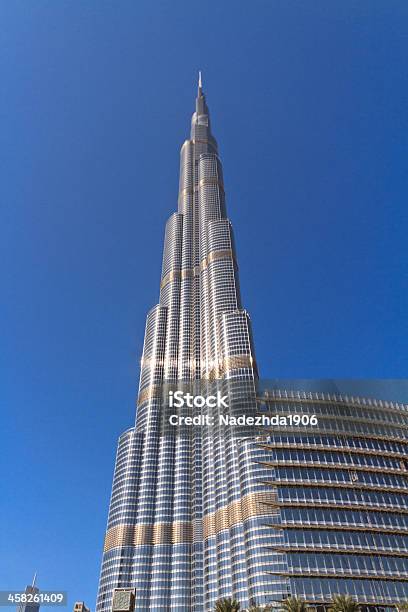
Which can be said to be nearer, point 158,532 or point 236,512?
point 236,512

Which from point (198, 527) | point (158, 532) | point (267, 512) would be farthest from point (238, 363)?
point (158, 532)

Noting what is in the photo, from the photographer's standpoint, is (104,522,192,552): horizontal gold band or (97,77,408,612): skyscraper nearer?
(97,77,408,612): skyscraper

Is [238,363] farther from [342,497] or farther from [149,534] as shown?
[149,534]

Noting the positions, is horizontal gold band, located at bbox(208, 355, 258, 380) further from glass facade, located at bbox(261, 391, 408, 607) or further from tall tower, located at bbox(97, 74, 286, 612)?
glass facade, located at bbox(261, 391, 408, 607)

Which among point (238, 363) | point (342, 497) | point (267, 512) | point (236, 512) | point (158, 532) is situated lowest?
point (267, 512)

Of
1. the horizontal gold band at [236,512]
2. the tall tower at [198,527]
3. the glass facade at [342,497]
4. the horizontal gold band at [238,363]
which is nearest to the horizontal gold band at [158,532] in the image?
the horizontal gold band at [236,512]

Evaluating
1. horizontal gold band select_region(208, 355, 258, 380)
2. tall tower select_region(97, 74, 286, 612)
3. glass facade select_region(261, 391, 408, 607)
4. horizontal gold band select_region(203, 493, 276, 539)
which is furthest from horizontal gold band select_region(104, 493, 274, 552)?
horizontal gold band select_region(208, 355, 258, 380)

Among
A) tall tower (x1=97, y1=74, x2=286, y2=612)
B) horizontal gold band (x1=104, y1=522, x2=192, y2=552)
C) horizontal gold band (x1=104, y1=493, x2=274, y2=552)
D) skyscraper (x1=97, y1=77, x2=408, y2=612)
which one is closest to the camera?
skyscraper (x1=97, y1=77, x2=408, y2=612)

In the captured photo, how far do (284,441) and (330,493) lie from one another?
19.1 meters

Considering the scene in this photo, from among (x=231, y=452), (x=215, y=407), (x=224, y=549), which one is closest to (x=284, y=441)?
(x=231, y=452)

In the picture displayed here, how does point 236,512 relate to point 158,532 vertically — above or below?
below

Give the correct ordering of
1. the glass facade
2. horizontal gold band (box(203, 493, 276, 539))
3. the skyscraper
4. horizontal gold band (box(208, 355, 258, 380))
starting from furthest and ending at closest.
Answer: horizontal gold band (box(208, 355, 258, 380)) < horizontal gold band (box(203, 493, 276, 539)) < the skyscraper < the glass facade

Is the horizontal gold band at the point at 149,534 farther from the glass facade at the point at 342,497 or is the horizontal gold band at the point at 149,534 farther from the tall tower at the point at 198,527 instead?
the glass facade at the point at 342,497

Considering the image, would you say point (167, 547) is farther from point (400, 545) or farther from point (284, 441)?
point (400, 545)
